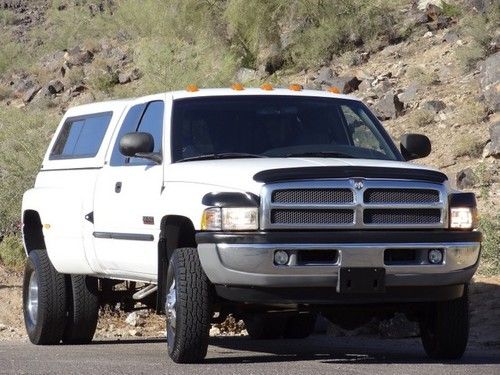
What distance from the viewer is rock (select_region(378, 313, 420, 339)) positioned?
42.0ft

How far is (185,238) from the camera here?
962cm

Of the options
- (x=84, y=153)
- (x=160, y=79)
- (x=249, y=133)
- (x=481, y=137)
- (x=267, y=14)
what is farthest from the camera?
(x=267, y=14)

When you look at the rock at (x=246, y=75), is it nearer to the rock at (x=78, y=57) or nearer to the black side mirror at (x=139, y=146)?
the rock at (x=78, y=57)

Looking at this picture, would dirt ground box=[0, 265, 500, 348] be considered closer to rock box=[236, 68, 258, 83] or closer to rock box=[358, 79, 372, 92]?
rock box=[358, 79, 372, 92]

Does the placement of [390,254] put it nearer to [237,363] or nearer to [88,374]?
[237,363]

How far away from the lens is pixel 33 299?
41.4 ft

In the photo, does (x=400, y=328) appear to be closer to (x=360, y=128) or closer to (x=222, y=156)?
(x=360, y=128)

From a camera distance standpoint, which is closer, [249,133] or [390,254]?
[390,254]

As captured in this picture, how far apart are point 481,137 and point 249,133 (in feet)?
51.9

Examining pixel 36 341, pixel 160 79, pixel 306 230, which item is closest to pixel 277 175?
pixel 306 230

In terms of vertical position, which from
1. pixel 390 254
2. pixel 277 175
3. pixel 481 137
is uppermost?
pixel 277 175

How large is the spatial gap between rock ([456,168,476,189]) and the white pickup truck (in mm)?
11769

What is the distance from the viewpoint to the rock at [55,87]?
142 ft

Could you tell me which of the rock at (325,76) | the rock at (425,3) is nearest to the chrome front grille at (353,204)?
the rock at (325,76)
